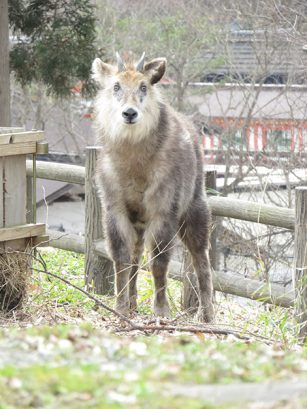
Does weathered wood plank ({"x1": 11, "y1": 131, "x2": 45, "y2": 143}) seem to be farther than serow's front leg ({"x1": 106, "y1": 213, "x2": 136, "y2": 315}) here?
No

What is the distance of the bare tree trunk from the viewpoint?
1029 centimetres

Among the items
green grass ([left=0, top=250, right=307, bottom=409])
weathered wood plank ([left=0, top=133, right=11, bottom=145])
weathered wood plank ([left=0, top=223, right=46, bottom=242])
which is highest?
weathered wood plank ([left=0, top=133, right=11, bottom=145])

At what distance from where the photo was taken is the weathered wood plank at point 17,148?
6.66m

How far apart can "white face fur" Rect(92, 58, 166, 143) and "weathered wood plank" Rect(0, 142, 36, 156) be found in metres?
0.67

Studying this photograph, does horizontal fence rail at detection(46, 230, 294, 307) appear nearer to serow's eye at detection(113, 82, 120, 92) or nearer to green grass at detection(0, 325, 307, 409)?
serow's eye at detection(113, 82, 120, 92)

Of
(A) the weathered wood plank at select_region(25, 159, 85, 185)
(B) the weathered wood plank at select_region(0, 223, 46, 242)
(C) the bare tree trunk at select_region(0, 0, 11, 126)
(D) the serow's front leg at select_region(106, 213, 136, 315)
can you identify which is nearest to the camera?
(B) the weathered wood plank at select_region(0, 223, 46, 242)

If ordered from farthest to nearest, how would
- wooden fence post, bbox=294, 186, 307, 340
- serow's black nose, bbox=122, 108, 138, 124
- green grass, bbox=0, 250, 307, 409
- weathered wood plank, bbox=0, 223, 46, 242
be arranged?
serow's black nose, bbox=122, 108, 138, 124
weathered wood plank, bbox=0, 223, 46, 242
wooden fence post, bbox=294, 186, 307, 340
green grass, bbox=0, 250, 307, 409

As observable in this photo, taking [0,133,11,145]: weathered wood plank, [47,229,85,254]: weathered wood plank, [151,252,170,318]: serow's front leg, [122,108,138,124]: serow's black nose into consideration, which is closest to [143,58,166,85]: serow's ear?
[122,108,138,124]: serow's black nose

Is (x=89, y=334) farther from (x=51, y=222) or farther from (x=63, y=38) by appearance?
(x=51, y=222)

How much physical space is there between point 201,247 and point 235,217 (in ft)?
1.35

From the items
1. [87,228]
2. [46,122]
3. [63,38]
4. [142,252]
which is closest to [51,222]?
[46,122]

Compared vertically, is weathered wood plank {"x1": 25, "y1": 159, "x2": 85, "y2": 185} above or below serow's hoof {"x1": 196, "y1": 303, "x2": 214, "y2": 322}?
above

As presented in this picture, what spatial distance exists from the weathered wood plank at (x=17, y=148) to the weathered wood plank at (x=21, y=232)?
1.76 ft

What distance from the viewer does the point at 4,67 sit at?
10.5 metres
